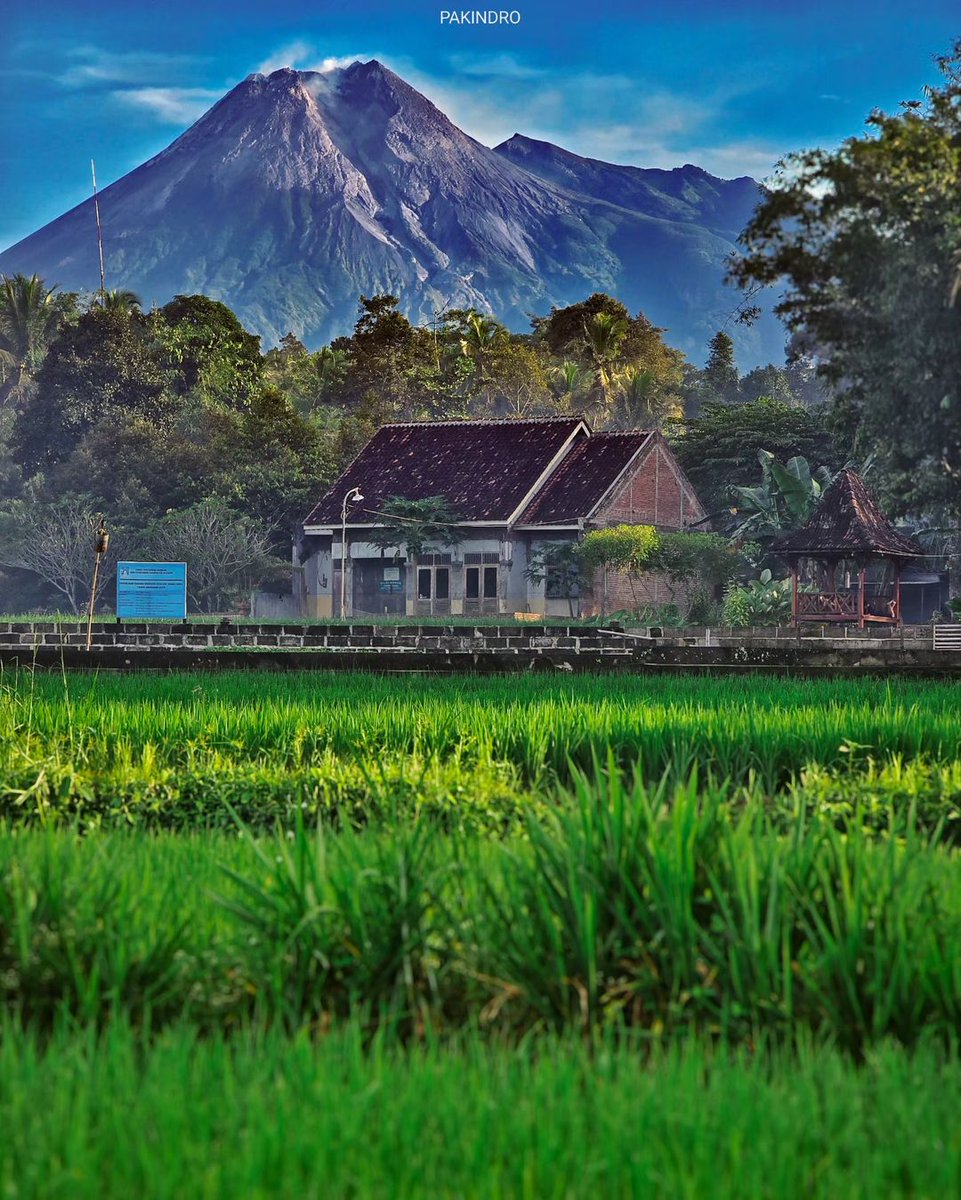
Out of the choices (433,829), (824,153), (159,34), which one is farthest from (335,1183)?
(159,34)

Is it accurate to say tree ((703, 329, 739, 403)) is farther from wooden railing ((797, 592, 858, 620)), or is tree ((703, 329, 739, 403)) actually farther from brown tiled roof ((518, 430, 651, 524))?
wooden railing ((797, 592, 858, 620))

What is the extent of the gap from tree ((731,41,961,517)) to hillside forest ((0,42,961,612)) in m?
0.02

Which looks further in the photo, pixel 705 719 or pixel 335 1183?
pixel 705 719

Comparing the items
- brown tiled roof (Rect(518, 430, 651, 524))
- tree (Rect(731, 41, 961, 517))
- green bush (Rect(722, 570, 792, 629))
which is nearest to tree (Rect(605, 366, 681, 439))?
brown tiled roof (Rect(518, 430, 651, 524))

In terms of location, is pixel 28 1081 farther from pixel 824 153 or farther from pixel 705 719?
pixel 824 153

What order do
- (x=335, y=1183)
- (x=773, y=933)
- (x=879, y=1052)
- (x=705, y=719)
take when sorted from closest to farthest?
(x=335, y=1183), (x=879, y=1052), (x=773, y=933), (x=705, y=719)

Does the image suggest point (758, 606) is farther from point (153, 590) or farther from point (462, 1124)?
point (462, 1124)

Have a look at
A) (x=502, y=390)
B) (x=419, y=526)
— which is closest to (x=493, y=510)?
(x=419, y=526)

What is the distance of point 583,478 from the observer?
41.7m

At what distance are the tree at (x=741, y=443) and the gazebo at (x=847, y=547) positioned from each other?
10545 millimetres

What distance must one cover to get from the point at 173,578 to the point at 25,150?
167m

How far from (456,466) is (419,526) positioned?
3712 millimetres

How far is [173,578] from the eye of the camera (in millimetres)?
30531

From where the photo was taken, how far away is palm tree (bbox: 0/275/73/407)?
2613 inches
